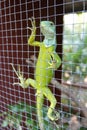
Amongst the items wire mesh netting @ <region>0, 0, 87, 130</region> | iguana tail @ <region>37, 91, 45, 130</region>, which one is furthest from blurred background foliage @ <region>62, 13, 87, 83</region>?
iguana tail @ <region>37, 91, 45, 130</region>

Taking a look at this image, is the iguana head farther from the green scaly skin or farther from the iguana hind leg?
the iguana hind leg

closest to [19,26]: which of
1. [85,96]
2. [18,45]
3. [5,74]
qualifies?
[18,45]

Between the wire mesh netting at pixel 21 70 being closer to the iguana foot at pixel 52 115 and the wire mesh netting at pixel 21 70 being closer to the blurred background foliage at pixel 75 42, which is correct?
the blurred background foliage at pixel 75 42

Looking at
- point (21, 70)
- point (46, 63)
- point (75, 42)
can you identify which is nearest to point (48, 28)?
point (46, 63)

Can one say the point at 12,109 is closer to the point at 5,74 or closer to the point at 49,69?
the point at 5,74

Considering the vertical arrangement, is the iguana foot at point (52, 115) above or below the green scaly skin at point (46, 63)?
below

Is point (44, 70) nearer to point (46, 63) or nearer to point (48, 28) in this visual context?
point (46, 63)

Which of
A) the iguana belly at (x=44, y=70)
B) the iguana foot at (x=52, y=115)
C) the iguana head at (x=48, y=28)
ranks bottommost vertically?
the iguana foot at (x=52, y=115)

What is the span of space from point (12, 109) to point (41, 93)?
408 millimetres

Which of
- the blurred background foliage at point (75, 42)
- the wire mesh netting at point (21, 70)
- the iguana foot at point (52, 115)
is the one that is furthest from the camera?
the wire mesh netting at point (21, 70)

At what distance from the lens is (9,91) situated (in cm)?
159

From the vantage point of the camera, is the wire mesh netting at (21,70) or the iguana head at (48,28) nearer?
the iguana head at (48,28)

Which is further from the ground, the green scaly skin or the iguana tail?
the green scaly skin

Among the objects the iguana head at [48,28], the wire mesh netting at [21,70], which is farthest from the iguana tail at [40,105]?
the iguana head at [48,28]
